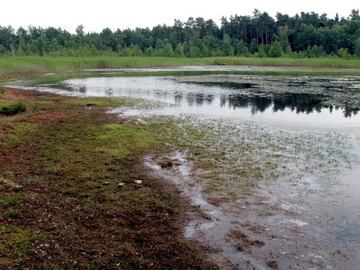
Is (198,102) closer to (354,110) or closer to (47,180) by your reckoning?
(354,110)

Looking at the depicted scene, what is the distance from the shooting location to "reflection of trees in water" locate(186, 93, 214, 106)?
19559 mm

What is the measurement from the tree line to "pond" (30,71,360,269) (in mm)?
58721

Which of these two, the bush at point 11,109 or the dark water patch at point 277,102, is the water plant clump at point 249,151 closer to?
the dark water patch at point 277,102

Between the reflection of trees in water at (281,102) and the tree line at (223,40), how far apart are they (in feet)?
164

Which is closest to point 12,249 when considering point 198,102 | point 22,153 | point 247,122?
point 22,153

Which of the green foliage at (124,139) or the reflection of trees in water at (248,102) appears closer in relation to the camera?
the green foliage at (124,139)

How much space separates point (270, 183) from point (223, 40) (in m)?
95.4

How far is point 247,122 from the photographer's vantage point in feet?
45.8

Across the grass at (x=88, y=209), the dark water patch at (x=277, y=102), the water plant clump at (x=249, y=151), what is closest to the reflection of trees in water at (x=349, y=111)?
the dark water patch at (x=277, y=102)

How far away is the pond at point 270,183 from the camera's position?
4.80 metres

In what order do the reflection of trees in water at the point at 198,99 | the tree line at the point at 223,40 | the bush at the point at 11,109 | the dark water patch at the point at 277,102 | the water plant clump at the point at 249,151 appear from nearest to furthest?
the water plant clump at the point at 249,151 → the bush at the point at 11,109 → the dark water patch at the point at 277,102 → the reflection of trees in water at the point at 198,99 → the tree line at the point at 223,40

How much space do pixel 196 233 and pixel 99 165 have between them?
12.0ft

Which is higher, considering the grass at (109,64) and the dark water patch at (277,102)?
the grass at (109,64)

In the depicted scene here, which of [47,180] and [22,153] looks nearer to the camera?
[47,180]
